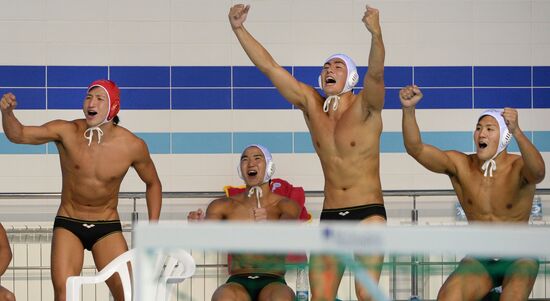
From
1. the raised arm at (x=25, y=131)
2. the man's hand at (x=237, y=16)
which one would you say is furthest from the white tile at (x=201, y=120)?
the man's hand at (x=237, y=16)

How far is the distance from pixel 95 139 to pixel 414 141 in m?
2.11

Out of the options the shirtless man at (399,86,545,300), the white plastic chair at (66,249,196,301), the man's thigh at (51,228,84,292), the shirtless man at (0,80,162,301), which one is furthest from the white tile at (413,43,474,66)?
the white plastic chair at (66,249,196,301)

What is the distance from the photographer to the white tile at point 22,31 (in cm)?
1039

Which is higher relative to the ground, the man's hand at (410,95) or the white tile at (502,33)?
the white tile at (502,33)

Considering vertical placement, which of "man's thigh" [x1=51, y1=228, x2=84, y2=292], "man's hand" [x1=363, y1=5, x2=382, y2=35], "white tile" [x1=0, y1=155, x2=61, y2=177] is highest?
"man's hand" [x1=363, y1=5, x2=382, y2=35]

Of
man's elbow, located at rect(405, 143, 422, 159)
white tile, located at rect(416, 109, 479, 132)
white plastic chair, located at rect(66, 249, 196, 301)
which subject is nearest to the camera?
white plastic chair, located at rect(66, 249, 196, 301)

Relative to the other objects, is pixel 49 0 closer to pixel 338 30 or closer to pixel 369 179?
pixel 338 30

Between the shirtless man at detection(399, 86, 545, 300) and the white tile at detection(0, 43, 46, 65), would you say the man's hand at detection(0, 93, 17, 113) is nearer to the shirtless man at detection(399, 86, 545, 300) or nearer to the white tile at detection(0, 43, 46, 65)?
the shirtless man at detection(399, 86, 545, 300)

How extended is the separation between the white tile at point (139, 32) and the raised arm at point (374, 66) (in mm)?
3193

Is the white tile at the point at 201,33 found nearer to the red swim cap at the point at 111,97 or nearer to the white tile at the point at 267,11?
the white tile at the point at 267,11

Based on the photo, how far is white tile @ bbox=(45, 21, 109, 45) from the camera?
1044 centimetres

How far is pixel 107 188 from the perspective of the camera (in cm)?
830

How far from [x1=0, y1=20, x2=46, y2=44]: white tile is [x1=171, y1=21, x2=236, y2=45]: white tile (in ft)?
3.55

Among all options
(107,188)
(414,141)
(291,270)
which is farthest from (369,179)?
(291,270)
